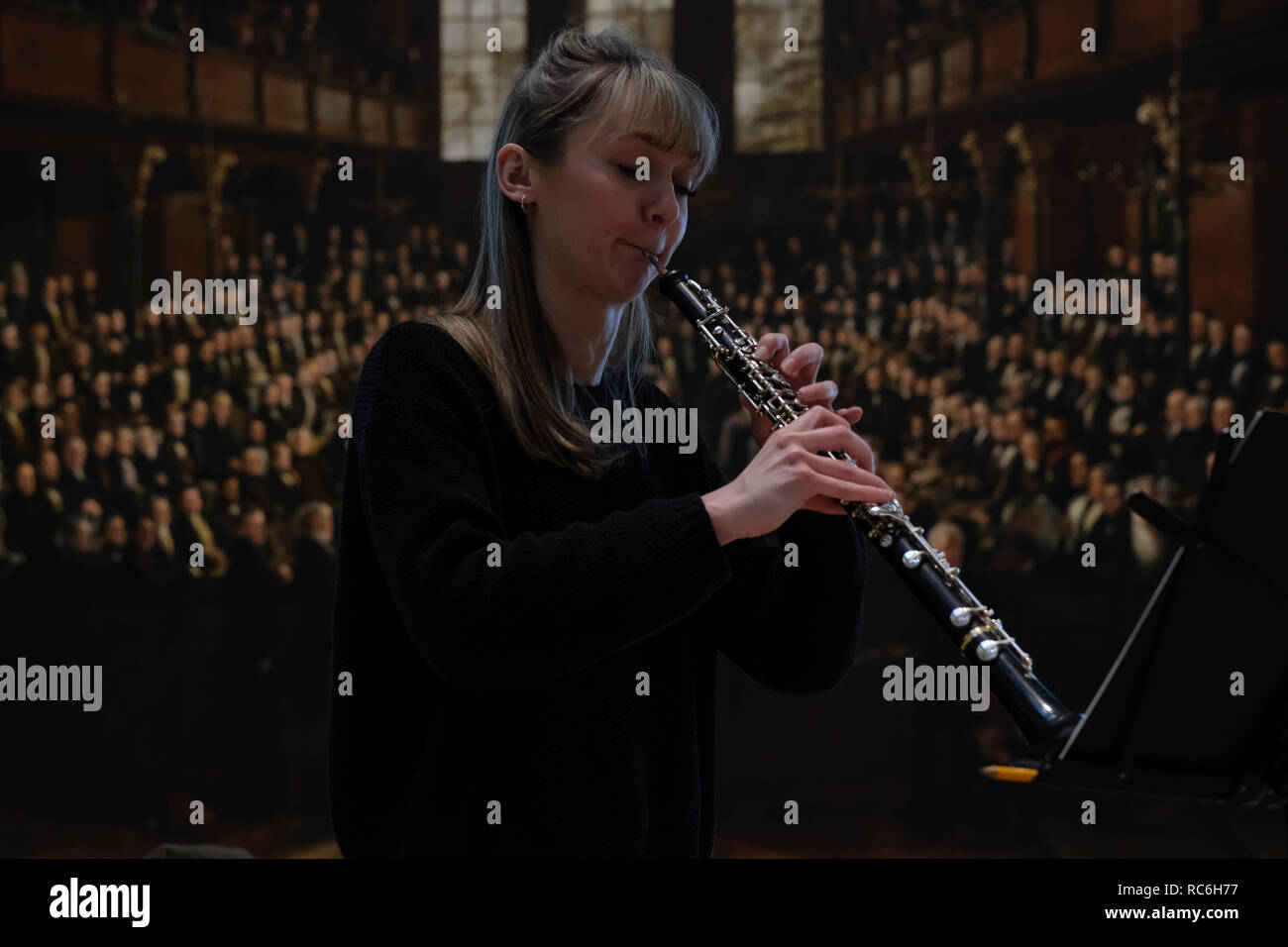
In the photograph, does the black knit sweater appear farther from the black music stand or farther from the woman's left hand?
the black music stand

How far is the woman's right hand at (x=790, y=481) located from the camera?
1.64m

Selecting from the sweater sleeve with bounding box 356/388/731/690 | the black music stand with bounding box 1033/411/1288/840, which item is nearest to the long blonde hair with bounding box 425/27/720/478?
the sweater sleeve with bounding box 356/388/731/690

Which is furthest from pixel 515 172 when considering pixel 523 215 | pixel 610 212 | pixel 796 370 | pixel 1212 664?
pixel 1212 664

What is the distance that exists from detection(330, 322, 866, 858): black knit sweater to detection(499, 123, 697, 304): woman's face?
0.75ft

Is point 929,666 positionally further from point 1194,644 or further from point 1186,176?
point 1194,644

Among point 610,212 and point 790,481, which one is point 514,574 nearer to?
point 790,481

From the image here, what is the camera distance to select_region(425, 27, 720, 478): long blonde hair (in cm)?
177

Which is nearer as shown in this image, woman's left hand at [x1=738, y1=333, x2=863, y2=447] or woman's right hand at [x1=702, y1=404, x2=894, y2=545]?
woman's right hand at [x1=702, y1=404, x2=894, y2=545]

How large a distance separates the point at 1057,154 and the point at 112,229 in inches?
168

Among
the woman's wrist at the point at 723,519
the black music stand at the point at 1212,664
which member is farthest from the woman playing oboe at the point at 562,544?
the black music stand at the point at 1212,664

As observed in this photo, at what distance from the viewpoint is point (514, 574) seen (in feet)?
5.14

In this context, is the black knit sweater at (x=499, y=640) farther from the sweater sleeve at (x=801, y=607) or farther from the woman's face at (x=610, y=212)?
the woman's face at (x=610, y=212)

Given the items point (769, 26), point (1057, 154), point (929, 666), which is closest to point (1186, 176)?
point (1057, 154)

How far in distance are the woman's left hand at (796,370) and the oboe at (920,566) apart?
0.04ft
